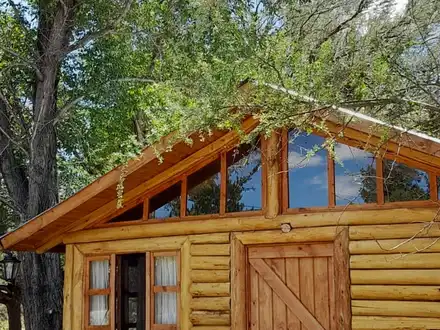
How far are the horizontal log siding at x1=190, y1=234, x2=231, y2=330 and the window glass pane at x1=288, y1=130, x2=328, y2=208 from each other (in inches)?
42.7

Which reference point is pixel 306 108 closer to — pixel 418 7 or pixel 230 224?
pixel 230 224

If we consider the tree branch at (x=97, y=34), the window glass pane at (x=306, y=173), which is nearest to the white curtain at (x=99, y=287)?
the window glass pane at (x=306, y=173)

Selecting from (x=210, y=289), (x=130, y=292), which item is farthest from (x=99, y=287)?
(x=210, y=289)

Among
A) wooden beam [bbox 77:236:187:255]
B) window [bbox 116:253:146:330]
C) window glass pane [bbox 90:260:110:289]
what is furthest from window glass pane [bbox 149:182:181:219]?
window glass pane [bbox 90:260:110:289]

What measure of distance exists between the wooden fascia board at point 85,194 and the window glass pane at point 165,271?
4.21 feet

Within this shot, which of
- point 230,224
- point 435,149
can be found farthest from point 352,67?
point 230,224

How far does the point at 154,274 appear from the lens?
914cm

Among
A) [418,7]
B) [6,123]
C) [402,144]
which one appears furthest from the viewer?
[6,123]

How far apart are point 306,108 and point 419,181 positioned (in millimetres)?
2185

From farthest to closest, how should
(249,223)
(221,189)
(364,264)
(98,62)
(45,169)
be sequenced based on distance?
(98,62)
(45,169)
(221,189)
(249,223)
(364,264)

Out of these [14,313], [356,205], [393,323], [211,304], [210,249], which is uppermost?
[356,205]

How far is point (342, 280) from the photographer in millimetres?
7941

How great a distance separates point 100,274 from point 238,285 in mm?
2150

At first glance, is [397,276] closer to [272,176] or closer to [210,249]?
[272,176]
